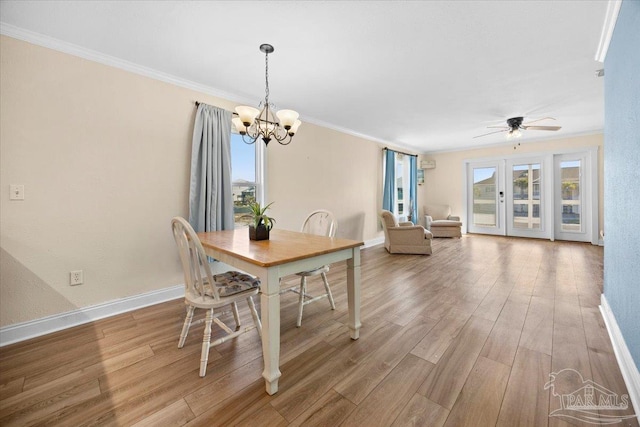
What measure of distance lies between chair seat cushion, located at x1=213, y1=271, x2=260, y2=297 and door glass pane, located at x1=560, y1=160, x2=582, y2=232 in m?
7.41

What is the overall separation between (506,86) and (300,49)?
102 inches

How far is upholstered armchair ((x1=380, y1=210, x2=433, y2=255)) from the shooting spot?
4.69 m

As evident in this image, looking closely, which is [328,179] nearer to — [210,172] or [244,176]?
[244,176]

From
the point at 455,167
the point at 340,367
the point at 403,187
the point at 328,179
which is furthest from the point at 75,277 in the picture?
Result: the point at 455,167

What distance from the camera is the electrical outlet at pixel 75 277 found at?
2258mm

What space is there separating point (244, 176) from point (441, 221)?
17.4 ft

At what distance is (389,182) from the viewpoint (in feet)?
19.4

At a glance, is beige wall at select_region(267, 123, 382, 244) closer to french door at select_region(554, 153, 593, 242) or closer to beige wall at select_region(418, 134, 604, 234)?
beige wall at select_region(418, 134, 604, 234)

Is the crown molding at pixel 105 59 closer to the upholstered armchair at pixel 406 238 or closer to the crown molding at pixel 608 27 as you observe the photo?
the upholstered armchair at pixel 406 238

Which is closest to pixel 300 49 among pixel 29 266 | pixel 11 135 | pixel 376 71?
pixel 376 71

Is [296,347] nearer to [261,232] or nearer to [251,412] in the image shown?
[251,412]

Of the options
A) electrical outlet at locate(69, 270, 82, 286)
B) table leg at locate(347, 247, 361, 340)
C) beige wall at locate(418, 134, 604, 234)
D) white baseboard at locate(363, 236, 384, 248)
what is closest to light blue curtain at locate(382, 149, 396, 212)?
white baseboard at locate(363, 236, 384, 248)

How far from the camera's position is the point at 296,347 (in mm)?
1889

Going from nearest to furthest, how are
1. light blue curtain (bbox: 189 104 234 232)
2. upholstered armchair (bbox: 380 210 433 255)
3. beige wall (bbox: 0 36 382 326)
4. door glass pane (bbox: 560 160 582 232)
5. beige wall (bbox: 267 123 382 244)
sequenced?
beige wall (bbox: 0 36 382 326), light blue curtain (bbox: 189 104 234 232), beige wall (bbox: 267 123 382 244), upholstered armchair (bbox: 380 210 433 255), door glass pane (bbox: 560 160 582 232)
